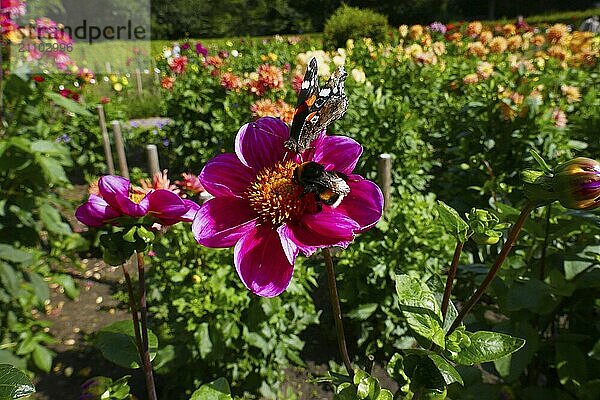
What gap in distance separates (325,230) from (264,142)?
18 centimetres

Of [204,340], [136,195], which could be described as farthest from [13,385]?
[204,340]

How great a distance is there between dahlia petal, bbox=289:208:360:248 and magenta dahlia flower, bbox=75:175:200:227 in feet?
0.59

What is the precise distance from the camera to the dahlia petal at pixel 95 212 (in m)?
0.68

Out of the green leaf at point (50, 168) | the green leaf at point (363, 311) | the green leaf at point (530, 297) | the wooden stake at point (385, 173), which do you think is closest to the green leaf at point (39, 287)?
the green leaf at point (50, 168)

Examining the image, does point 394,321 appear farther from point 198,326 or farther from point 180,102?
point 180,102

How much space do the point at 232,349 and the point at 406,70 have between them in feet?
9.13

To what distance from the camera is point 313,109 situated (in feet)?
1.96

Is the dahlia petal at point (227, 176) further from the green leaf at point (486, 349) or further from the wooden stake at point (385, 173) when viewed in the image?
the wooden stake at point (385, 173)

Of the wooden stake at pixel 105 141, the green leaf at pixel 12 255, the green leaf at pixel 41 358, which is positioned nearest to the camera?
the green leaf at pixel 12 255

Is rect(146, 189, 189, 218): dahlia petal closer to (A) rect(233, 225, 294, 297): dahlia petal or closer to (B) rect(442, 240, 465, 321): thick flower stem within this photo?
(A) rect(233, 225, 294, 297): dahlia petal

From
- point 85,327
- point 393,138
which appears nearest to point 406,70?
point 393,138

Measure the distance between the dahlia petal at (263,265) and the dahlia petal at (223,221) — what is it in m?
0.02

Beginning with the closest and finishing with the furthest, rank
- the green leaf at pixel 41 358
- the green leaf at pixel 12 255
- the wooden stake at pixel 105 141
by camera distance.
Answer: the green leaf at pixel 12 255
the green leaf at pixel 41 358
the wooden stake at pixel 105 141

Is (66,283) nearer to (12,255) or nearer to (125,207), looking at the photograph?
(12,255)
